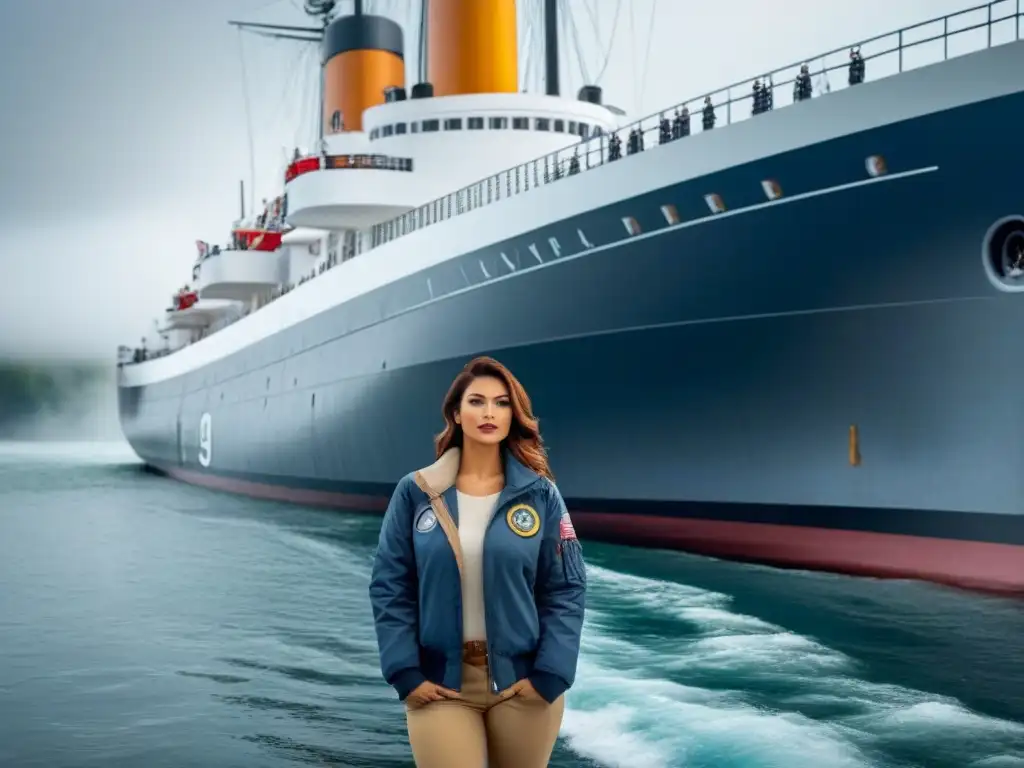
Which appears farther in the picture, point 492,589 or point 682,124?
point 682,124

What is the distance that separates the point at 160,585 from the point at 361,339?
794 centimetres

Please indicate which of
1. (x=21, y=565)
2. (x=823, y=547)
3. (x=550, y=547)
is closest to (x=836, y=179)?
(x=823, y=547)

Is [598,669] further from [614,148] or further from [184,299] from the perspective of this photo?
[184,299]

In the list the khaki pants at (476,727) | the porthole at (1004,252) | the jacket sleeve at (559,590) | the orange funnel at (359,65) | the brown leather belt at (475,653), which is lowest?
the khaki pants at (476,727)

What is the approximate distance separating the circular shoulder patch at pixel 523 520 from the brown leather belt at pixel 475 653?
31 cm

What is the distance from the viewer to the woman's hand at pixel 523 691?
10.1 ft

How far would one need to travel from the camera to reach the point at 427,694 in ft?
10.1

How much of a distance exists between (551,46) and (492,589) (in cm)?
1999

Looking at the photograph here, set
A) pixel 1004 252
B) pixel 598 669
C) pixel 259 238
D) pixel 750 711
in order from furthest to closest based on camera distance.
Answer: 1. pixel 259 238
2. pixel 1004 252
3. pixel 598 669
4. pixel 750 711

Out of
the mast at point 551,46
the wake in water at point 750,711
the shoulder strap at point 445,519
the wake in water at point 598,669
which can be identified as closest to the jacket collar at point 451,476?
the shoulder strap at point 445,519

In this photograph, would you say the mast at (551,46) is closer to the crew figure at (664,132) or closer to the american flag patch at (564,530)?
the crew figure at (664,132)

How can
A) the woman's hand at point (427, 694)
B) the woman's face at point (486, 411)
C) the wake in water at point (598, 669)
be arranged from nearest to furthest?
the woman's hand at point (427, 694) → the woman's face at point (486, 411) → the wake in water at point (598, 669)

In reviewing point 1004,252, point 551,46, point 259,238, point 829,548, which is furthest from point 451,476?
point 259,238

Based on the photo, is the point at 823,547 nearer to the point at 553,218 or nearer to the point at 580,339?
the point at 580,339
